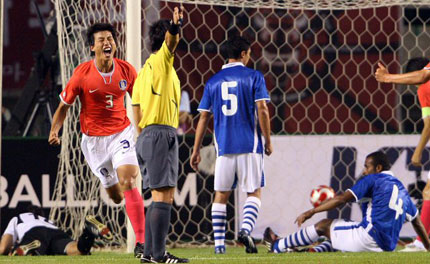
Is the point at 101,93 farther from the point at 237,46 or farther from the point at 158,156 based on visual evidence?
the point at 158,156

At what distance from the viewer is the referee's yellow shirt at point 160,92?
270 inches

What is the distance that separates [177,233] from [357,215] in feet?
5.39

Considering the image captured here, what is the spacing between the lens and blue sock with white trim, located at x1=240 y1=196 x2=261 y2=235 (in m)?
8.48

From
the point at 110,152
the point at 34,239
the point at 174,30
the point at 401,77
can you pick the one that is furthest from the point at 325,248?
the point at 174,30

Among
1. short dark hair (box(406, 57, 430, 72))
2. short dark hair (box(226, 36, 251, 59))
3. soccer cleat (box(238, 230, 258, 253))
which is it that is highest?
short dark hair (box(226, 36, 251, 59))

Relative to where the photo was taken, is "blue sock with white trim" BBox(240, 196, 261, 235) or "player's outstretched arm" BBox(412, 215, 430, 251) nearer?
"blue sock with white trim" BBox(240, 196, 261, 235)

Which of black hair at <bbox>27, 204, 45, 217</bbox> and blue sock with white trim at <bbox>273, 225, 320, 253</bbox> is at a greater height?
black hair at <bbox>27, 204, 45, 217</bbox>

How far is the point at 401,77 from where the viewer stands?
24.1 ft

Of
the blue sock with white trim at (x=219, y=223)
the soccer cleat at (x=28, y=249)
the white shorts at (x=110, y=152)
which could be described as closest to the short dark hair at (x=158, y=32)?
the white shorts at (x=110, y=152)

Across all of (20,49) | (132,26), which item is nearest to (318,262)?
(132,26)

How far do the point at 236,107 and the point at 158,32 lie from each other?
135cm

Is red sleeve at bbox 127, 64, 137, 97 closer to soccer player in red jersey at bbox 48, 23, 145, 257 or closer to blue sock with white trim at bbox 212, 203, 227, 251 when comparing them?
soccer player in red jersey at bbox 48, 23, 145, 257

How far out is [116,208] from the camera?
10062 millimetres

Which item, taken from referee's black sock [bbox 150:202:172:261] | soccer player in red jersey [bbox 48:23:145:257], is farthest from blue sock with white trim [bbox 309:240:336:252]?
referee's black sock [bbox 150:202:172:261]
